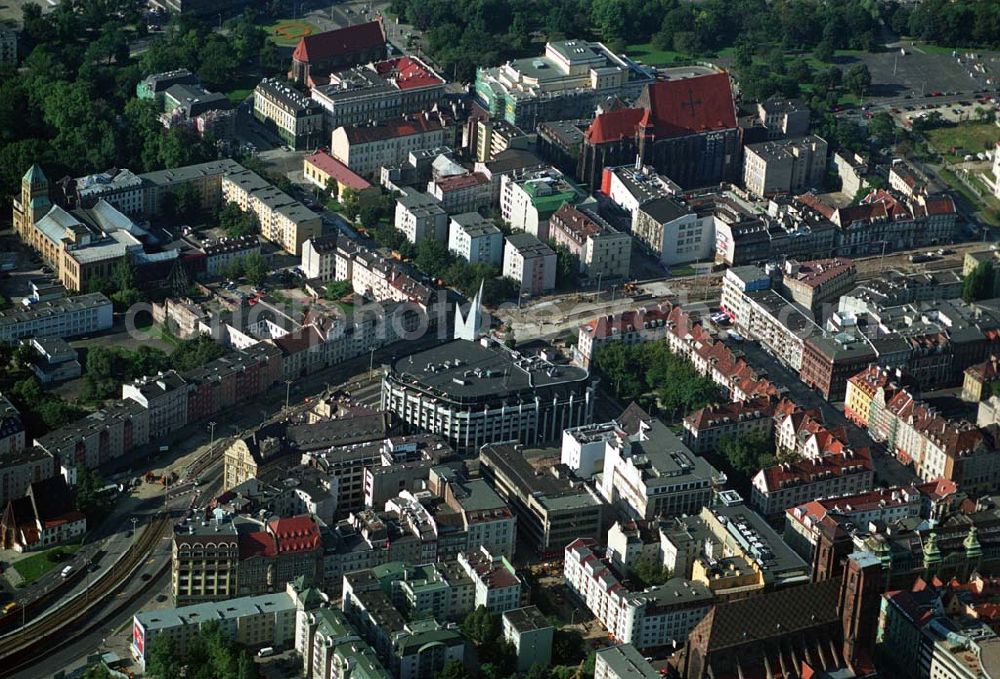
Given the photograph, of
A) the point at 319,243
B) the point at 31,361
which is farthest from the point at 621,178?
the point at 31,361

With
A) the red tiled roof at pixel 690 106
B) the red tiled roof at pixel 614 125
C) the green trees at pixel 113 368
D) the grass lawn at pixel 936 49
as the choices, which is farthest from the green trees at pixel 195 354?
the grass lawn at pixel 936 49

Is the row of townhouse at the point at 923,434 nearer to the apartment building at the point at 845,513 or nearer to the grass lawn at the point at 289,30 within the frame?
the apartment building at the point at 845,513

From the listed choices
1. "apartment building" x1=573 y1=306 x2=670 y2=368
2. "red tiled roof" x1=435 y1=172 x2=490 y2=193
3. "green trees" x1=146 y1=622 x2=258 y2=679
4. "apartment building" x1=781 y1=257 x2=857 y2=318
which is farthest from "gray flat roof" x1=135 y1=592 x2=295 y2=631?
"red tiled roof" x1=435 y1=172 x2=490 y2=193

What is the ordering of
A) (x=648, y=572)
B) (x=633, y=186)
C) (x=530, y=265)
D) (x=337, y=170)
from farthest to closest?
(x=337, y=170) < (x=633, y=186) < (x=530, y=265) < (x=648, y=572)

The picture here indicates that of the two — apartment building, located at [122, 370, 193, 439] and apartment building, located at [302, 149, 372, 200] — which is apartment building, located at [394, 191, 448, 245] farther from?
apartment building, located at [122, 370, 193, 439]

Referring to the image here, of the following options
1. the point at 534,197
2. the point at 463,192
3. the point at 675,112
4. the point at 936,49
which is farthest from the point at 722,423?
the point at 936,49

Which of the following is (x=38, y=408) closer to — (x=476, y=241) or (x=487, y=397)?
(x=487, y=397)
